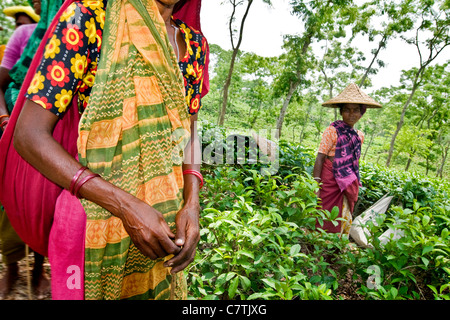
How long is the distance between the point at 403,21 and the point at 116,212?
56.9 ft

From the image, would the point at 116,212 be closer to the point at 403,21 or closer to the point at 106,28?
the point at 106,28

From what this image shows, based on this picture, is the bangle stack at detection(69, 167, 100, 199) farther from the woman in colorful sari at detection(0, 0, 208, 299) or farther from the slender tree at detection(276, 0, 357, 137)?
the slender tree at detection(276, 0, 357, 137)

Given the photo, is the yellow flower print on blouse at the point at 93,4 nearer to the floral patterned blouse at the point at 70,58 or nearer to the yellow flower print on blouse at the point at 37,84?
the floral patterned blouse at the point at 70,58

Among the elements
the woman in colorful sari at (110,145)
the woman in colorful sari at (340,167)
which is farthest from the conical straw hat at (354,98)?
the woman in colorful sari at (110,145)

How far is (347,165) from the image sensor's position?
340cm

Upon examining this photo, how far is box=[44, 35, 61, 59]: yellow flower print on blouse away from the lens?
27.5 inches

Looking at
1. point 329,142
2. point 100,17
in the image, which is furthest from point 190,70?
point 329,142

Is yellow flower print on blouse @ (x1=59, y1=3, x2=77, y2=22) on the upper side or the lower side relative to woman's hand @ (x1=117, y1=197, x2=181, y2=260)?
upper

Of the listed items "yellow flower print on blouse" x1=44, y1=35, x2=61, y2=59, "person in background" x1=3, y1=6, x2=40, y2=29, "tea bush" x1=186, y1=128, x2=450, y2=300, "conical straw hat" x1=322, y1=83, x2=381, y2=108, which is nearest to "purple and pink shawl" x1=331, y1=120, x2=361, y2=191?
"conical straw hat" x1=322, y1=83, x2=381, y2=108

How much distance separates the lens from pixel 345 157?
134 inches

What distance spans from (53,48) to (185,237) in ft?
2.29

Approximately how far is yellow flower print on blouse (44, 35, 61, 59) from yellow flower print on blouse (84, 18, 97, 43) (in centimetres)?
8

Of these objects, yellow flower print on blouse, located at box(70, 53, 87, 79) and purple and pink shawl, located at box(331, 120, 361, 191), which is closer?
yellow flower print on blouse, located at box(70, 53, 87, 79)
